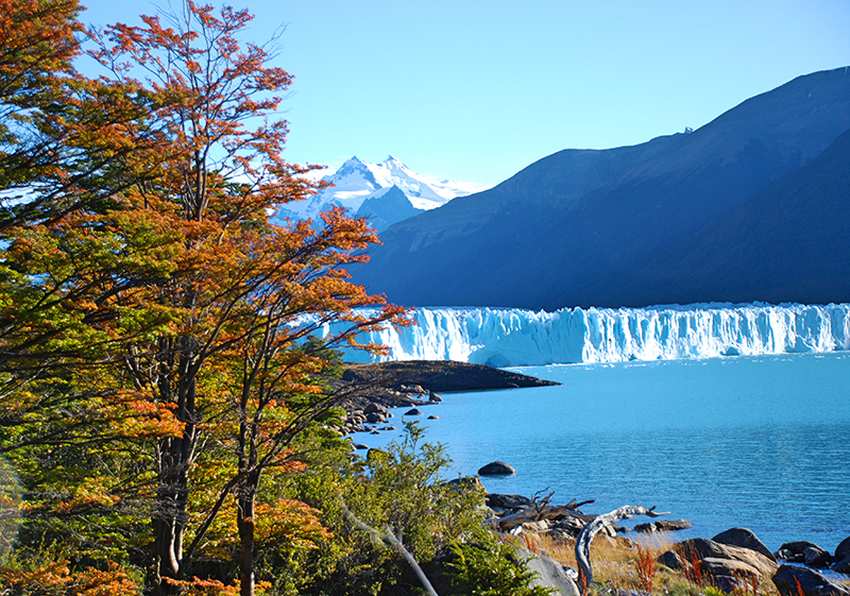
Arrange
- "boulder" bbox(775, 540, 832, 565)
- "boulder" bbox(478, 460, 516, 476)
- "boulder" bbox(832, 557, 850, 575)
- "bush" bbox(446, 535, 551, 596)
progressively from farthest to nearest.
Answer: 1. "boulder" bbox(478, 460, 516, 476)
2. "boulder" bbox(775, 540, 832, 565)
3. "boulder" bbox(832, 557, 850, 575)
4. "bush" bbox(446, 535, 551, 596)

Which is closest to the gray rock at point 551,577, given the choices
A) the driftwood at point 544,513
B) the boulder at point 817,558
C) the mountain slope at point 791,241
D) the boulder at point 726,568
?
the boulder at point 726,568

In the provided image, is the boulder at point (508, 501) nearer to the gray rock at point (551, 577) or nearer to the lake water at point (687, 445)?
the lake water at point (687, 445)

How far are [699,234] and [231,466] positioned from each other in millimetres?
182018

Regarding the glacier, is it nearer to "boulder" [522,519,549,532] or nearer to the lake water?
the lake water

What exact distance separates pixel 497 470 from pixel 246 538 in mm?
24503

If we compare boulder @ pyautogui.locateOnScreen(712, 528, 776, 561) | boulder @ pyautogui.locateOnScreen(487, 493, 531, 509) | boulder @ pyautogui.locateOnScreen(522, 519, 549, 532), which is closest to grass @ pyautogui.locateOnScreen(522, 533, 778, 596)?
boulder @ pyautogui.locateOnScreen(522, 519, 549, 532)

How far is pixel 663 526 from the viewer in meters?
24.0

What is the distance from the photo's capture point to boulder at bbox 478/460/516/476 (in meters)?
34.2

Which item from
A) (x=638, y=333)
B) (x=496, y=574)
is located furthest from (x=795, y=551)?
(x=638, y=333)

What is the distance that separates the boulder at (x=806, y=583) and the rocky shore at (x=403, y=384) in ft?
26.5

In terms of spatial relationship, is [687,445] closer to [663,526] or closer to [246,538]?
[663,526]

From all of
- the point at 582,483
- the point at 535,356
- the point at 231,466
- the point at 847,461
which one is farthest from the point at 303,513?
the point at 535,356

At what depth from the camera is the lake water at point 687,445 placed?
1012 inches

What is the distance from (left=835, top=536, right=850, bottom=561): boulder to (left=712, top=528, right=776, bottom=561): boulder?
158 centimetres
